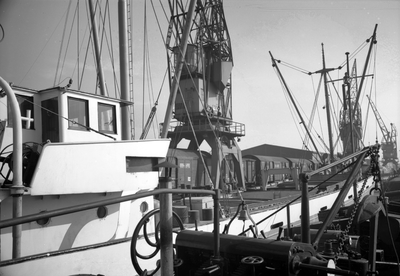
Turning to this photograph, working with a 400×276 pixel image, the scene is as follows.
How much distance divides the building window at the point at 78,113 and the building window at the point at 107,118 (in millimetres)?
374

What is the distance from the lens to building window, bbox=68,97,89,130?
7.40m

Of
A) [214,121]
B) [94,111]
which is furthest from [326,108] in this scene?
[94,111]

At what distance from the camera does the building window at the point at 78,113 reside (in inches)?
291

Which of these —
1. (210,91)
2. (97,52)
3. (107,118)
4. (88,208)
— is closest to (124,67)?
(97,52)

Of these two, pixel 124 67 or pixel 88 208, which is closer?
pixel 88 208

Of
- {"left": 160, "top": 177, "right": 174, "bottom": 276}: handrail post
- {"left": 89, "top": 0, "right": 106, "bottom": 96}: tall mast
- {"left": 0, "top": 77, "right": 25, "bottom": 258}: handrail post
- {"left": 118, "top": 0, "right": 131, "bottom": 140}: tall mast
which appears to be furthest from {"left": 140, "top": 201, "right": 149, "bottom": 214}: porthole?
{"left": 160, "top": 177, "right": 174, "bottom": 276}: handrail post

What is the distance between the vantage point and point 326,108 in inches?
1257

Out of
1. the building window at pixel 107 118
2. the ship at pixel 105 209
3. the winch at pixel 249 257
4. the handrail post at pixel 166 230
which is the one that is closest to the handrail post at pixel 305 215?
the ship at pixel 105 209

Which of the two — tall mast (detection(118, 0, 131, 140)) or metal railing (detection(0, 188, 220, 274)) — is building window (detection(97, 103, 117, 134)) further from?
metal railing (detection(0, 188, 220, 274))

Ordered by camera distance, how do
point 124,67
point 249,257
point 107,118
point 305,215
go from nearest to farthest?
1. point 249,257
2. point 305,215
3. point 107,118
4. point 124,67

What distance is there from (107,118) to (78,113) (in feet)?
2.55

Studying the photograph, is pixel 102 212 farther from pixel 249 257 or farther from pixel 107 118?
pixel 249 257

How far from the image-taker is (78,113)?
757 centimetres

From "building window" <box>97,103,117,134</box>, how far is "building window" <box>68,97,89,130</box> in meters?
0.37
